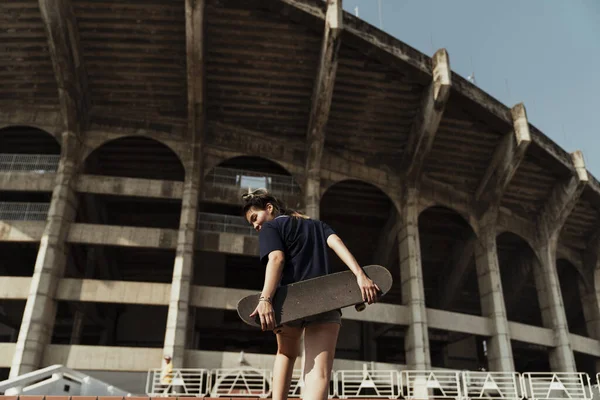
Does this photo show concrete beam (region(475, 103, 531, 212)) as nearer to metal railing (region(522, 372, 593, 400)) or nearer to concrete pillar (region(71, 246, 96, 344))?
metal railing (region(522, 372, 593, 400))

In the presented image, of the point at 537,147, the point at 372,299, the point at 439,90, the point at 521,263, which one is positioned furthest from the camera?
the point at 521,263

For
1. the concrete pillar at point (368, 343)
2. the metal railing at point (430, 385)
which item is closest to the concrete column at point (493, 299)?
the metal railing at point (430, 385)

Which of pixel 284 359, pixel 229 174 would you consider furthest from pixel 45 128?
pixel 284 359

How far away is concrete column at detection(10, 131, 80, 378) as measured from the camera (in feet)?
58.1

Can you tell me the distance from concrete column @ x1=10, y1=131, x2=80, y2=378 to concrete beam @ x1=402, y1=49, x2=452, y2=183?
14.7 meters

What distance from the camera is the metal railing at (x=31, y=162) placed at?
21.6 metres

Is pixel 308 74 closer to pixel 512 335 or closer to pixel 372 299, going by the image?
pixel 512 335

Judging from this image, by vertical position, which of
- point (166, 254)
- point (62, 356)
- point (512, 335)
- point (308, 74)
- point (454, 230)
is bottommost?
point (62, 356)

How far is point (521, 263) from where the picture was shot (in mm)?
29062

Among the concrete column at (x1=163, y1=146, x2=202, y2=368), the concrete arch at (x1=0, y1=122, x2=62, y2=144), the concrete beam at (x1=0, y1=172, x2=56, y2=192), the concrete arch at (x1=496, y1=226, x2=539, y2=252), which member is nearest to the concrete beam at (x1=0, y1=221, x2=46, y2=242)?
the concrete beam at (x1=0, y1=172, x2=56, y2=192)

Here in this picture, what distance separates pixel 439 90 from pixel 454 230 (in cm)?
1097

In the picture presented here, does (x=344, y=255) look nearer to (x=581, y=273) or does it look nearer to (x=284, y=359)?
(x=284, y=359)

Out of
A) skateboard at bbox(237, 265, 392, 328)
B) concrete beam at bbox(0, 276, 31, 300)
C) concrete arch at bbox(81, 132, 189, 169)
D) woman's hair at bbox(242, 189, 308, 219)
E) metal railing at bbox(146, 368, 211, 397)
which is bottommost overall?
skateboard at bbox(237, 265, 392, 328)

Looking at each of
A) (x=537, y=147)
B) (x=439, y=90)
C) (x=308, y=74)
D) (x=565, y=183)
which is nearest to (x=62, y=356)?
(x=308, y=74)
